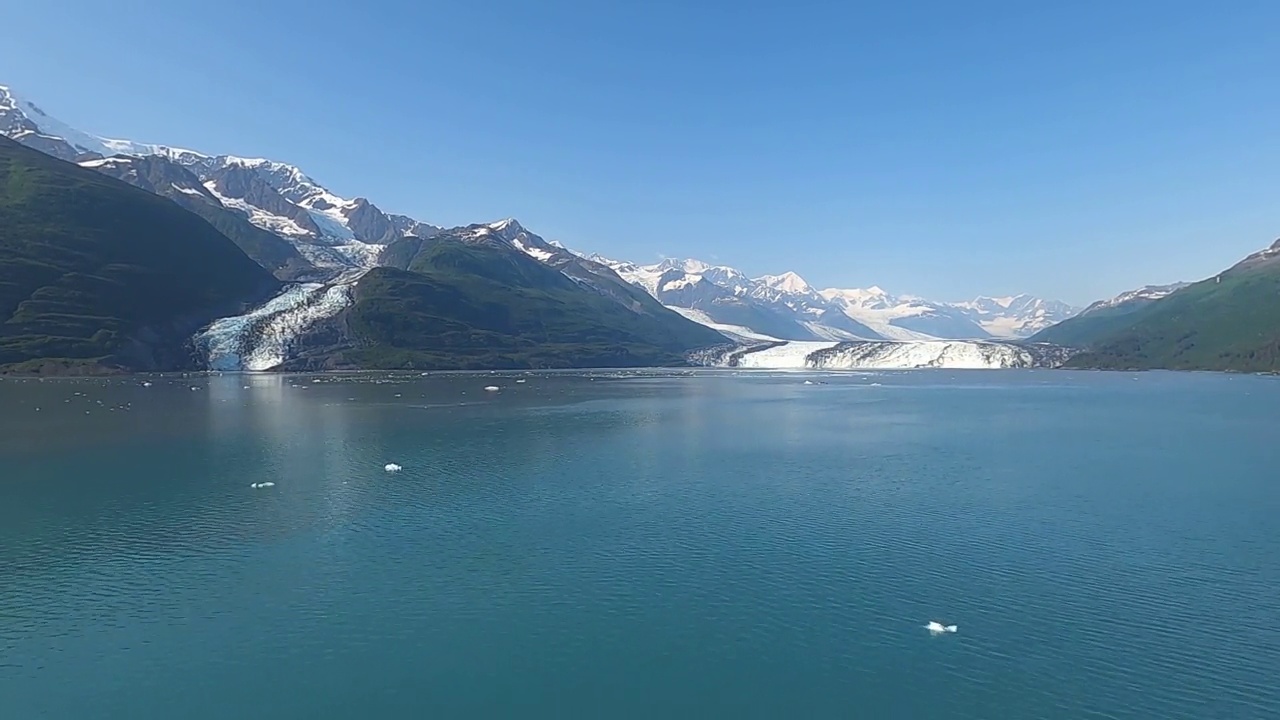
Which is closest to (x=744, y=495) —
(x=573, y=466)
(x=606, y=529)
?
(x=606, y=529)

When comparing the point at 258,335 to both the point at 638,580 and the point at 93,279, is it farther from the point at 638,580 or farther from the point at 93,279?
the point at 638,580

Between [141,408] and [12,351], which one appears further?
[12,351]

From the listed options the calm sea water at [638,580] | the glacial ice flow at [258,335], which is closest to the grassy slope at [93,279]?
the glacial ice flow at [258,335]

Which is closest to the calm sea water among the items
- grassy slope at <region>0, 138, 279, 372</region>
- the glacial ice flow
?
grassy slope at <region>0, 138, 279, 372</region>

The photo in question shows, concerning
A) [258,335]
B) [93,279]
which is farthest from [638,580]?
[258,335]

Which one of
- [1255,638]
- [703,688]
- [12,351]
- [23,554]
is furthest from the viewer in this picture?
[12,351]

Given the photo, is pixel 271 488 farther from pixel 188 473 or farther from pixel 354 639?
pixel 354 639

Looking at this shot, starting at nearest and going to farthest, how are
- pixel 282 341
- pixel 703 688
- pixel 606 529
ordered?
pixel 703 688
pixel 606 529
pixel 282 341
